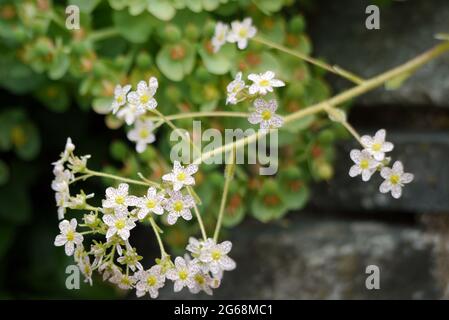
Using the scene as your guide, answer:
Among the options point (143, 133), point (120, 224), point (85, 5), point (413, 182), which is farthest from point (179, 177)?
point (413, 182)

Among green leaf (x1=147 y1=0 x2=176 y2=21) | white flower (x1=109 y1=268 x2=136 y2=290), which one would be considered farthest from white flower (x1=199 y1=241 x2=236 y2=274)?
green leaf (x1=147 y1=0 x2=176 y2=21)

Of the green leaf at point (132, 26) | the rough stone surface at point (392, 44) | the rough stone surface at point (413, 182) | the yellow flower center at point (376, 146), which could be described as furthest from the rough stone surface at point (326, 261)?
the green leaf at point (132, 26)

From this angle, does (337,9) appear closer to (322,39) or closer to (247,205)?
(322,39)

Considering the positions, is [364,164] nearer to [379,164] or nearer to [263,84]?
→ [379,164]

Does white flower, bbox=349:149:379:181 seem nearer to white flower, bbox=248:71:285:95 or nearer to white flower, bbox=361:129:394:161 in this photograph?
white flower, bbox=361:129:394:161

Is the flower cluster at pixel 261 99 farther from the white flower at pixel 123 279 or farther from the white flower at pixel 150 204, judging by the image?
the white flower at pixel 123 279
